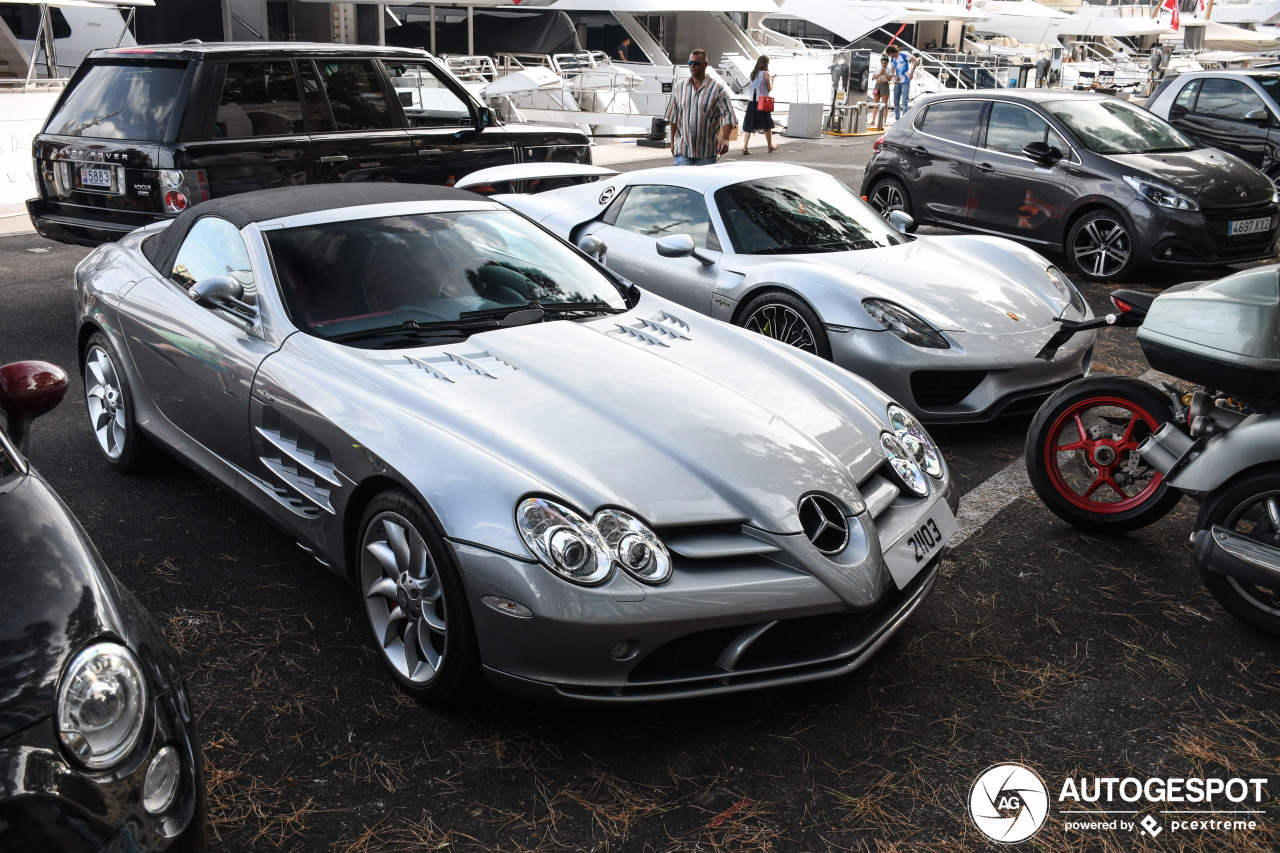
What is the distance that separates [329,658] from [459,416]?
93 centimetres

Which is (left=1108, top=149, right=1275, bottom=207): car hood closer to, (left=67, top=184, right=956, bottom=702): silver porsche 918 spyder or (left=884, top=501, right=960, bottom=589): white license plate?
(left=67, top=184, right=956, bottom=702): silver porsche 918 spyder

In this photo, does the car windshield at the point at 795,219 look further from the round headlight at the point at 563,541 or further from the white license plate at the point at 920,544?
the round headlight at the point at 563,541

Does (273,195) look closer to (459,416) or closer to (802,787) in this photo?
(459,416)

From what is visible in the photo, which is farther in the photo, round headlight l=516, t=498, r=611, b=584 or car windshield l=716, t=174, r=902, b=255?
car windshield l=716, t=174, r=902, b=255

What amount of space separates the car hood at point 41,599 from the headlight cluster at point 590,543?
3.40 feet

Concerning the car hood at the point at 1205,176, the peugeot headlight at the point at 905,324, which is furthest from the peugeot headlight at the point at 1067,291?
the car hood at the point at 1205,176

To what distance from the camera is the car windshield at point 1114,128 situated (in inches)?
390

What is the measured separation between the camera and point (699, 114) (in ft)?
36.2

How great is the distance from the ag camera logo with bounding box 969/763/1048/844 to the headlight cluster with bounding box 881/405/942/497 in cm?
93

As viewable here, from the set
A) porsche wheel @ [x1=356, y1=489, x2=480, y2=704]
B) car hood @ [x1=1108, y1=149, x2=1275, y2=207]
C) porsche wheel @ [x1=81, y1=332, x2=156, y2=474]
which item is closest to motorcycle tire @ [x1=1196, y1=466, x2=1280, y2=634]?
porsche wheel @ [x1=356, y1=489, x2=480, y2=704]

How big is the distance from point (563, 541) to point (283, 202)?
228cm

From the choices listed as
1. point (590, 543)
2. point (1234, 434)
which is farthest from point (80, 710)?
point (1234, 434)

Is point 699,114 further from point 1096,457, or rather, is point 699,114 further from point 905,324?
point 1096,457

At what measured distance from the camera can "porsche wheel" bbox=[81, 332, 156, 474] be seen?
4797 mm
